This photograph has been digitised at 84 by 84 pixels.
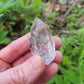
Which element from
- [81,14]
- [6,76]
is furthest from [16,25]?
[81,14]

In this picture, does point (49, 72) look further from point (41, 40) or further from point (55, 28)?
point (55, 28)

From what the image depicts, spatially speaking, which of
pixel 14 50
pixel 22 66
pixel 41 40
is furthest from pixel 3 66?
pixel 41 40

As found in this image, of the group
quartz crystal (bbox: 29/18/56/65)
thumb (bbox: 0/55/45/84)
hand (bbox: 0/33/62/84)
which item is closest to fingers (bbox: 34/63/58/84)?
hand (bbox: 0/33/62/84)

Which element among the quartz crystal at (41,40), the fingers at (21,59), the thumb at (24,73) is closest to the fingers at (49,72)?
the quartz crystal at (41,40)

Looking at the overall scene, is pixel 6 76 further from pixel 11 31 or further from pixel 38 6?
pixel 38 6

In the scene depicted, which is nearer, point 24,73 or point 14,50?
point 24,73

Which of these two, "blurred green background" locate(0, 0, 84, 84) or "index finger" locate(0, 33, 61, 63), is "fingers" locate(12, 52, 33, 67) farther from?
"blurred green background" locate(0, 0, 84, 84)
